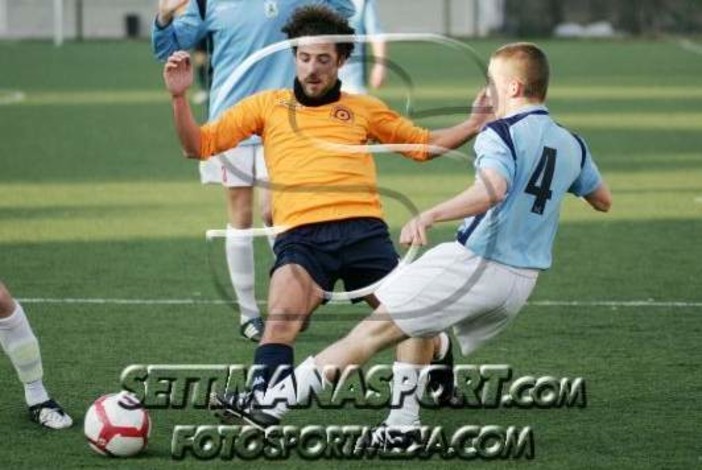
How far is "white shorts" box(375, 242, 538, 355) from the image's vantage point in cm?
665

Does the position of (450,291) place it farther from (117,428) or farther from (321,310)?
(321,310)

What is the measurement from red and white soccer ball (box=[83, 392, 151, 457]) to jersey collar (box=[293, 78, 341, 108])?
1.46m

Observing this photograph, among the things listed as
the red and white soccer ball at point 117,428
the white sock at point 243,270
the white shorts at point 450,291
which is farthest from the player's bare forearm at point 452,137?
→ the white sock at point 243,270

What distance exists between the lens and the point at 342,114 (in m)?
7.40

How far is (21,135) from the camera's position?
2119 centimetres

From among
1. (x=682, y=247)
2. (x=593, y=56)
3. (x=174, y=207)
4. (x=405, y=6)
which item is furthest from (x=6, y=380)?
(x=405, y=6)

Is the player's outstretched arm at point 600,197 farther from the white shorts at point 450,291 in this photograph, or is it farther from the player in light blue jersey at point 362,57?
the player in light blue jersey at point 362,57

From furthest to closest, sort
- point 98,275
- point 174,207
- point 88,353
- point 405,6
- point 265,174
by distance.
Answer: point 405,6
point 174,207
point 98,275
point 265,174
point 88,353

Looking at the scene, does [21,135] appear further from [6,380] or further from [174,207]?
[6,380]

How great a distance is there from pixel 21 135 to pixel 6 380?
13.4 metres

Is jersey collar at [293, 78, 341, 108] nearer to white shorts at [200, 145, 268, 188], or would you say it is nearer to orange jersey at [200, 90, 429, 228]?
orange jersey at [200, 90, 429, 228]

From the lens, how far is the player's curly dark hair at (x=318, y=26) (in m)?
7.36

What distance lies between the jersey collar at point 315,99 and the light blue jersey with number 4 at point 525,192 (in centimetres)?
91

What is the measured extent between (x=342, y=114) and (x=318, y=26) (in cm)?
38
